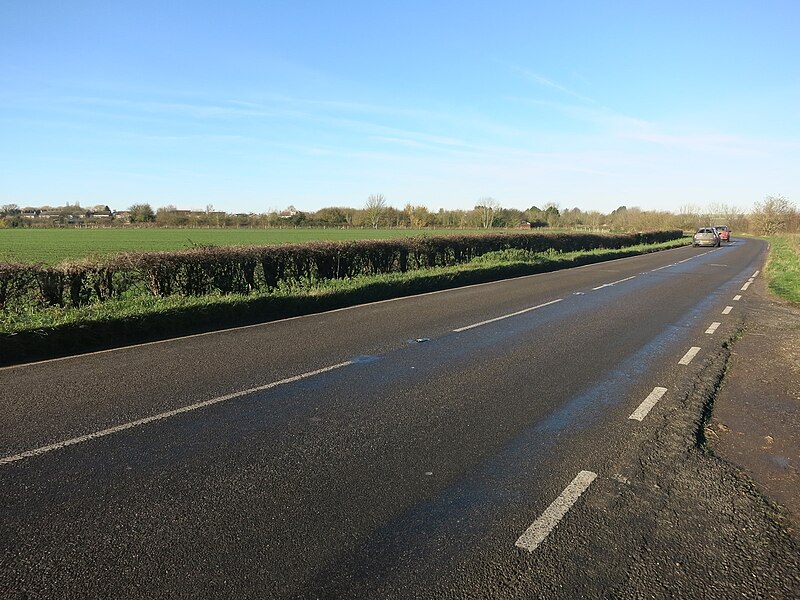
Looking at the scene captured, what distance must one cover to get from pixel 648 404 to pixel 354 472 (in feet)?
11.5

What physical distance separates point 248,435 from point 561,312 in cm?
887

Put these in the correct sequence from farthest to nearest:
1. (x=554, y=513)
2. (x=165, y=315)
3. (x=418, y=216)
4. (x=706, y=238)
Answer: (x=418, y=216)
(x=706, y=238)
(x=165, y=315)
(x=554, y=513)

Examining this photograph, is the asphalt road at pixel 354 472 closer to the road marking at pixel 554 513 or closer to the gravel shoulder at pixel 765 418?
the road marking at pixel 554 513

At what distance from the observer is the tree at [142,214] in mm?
105938

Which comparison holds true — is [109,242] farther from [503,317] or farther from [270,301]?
[503,317]

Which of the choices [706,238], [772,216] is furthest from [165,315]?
[772,216]

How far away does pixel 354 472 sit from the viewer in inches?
163

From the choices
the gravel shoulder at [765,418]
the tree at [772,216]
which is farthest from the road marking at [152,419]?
the tree at [772,216]

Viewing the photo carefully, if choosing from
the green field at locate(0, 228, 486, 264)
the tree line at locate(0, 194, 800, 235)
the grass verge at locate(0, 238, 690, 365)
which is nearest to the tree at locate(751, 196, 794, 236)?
the tree line at locate(0, 194, 800, 235)

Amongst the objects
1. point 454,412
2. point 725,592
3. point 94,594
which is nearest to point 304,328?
point 454,412

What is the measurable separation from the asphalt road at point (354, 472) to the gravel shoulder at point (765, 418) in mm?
272

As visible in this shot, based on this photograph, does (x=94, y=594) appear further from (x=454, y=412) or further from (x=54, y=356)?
(x=54, y=356)

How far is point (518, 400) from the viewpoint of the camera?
5953 millimetres

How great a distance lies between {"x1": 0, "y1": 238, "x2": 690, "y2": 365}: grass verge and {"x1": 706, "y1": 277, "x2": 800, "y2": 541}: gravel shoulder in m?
8.22
